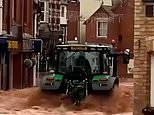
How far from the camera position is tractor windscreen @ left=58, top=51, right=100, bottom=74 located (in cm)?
2358

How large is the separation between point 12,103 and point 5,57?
317 inches

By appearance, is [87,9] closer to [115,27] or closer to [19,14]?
[115,27]

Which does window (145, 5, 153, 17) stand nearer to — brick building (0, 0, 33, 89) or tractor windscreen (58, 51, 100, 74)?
tractor windscreen (58, 51, 100, 74)

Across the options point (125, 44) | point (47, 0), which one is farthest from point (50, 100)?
point (47, 0)

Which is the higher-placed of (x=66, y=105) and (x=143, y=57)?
(x=143, y=57)

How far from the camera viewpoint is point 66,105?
2322cm

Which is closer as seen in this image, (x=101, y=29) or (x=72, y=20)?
(x=101, y=29)

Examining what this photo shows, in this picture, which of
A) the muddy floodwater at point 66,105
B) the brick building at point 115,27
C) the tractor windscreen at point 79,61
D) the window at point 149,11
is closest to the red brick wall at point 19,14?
the muddy floodwater at point 66,105

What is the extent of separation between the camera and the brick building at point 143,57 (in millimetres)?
14859

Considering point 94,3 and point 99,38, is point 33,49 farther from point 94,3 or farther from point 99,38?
point 94,3

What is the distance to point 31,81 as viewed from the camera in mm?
41969

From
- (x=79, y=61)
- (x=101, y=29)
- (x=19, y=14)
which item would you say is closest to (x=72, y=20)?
(x=101, y=29)

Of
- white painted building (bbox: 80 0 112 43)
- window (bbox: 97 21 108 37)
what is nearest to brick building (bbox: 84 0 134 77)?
window (bbox: 97 21 108 37)

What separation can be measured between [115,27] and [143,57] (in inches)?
1686
